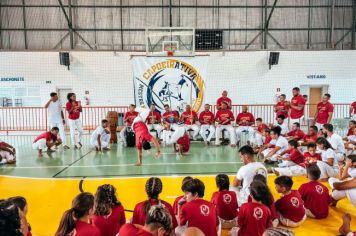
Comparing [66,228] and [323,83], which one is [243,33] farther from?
[66,228]

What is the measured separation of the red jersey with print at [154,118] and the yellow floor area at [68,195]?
5.90 m

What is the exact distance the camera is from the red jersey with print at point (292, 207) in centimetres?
502

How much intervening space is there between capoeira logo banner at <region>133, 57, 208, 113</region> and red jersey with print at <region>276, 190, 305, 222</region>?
10.3 meters

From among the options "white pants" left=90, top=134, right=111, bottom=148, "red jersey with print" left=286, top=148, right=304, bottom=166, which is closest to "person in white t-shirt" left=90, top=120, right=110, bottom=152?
"white pants" left=90, top=134, right=111, bottom=148

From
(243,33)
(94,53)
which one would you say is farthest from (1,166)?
(243,33)

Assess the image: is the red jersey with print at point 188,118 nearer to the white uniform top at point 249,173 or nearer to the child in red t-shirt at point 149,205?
the white uniform top at point 249,173

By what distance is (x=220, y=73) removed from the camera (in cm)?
2009

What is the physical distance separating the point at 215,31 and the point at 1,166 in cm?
1548

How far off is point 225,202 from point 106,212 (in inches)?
76.9

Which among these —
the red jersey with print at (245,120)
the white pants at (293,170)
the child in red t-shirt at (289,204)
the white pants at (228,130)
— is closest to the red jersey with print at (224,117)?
the white pants at (228,130)

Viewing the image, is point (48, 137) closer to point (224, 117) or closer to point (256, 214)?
point (224, 117)

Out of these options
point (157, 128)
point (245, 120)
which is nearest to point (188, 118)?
point (157, 128)

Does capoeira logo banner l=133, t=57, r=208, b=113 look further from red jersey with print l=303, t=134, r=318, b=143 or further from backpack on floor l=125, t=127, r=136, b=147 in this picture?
red jersey with print l=303, t=134, r=318, b=143

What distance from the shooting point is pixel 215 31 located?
20.7 metres
